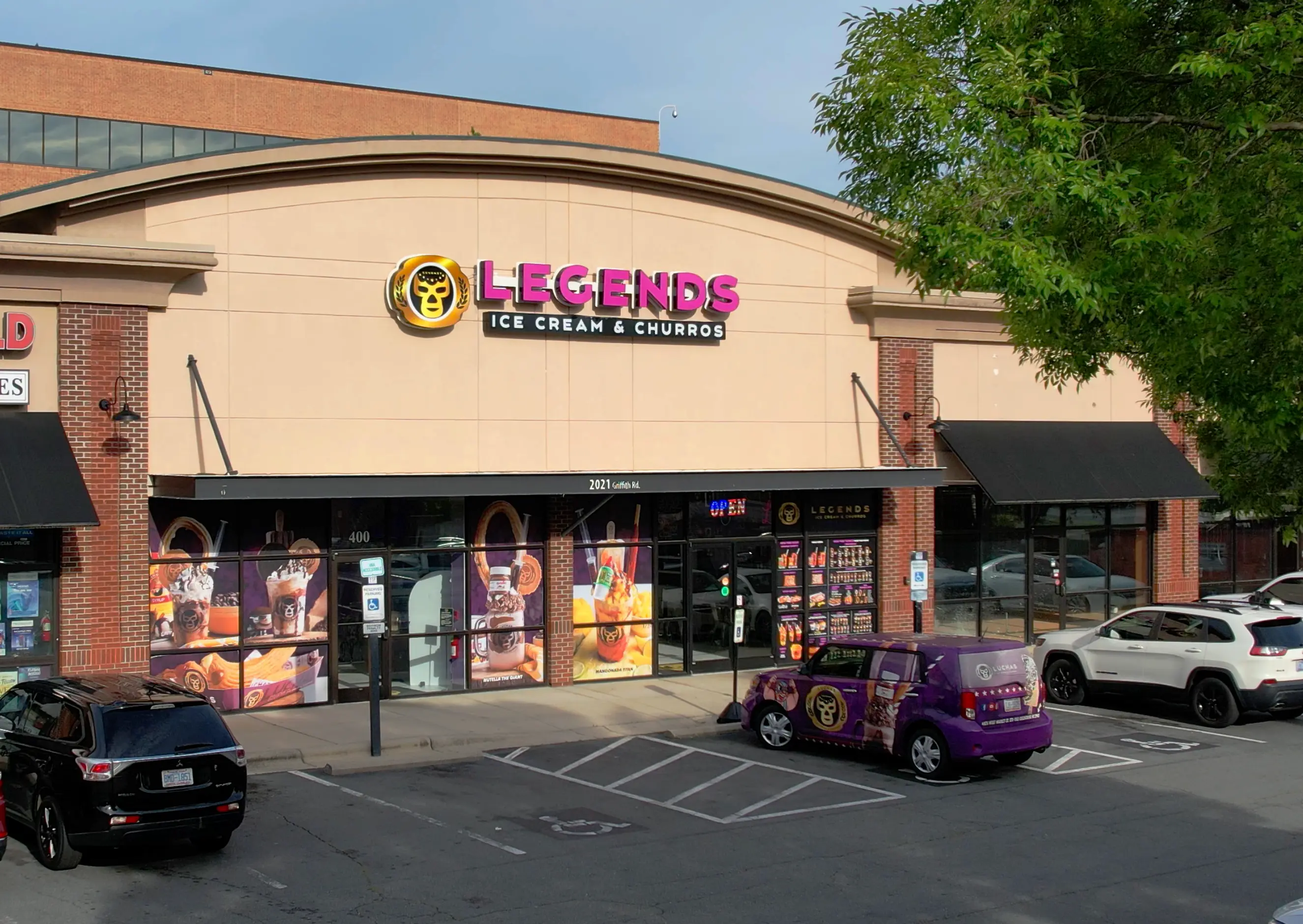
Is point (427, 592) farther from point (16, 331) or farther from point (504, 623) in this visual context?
point (16, 331)

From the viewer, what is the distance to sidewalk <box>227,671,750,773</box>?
16.8 m

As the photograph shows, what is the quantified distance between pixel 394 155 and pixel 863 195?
7.44m

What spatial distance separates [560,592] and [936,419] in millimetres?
7925

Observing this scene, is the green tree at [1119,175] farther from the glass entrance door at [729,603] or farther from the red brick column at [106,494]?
the red brick column at [106,494]

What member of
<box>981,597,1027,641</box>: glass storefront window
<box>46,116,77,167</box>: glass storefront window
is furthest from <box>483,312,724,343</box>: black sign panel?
<box>46,116,77,167</box>: glass storefront window

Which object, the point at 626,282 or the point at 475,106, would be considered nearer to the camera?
the point at 626,282

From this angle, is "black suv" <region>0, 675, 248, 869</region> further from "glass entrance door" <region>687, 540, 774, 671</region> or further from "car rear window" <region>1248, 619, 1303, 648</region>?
"car rear window" <region>1248, 619, 1303, 648</region>

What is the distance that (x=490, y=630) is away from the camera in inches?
828

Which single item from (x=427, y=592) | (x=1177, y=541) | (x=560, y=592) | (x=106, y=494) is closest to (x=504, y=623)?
(x=560, y=592)

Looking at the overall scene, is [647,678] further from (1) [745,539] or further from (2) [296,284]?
(2) [296,284]

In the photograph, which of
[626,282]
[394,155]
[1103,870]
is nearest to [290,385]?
[394,155]

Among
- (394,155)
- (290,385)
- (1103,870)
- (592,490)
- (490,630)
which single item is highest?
(394,155)

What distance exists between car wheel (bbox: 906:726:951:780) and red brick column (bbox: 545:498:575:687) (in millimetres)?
7235

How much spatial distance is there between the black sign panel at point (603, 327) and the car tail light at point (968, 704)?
8.84m
